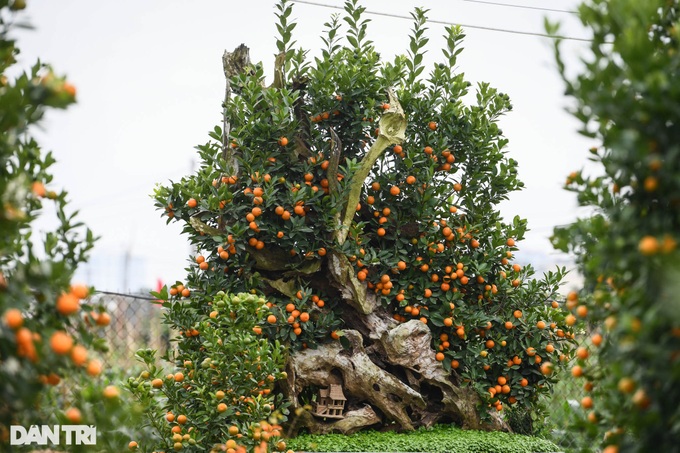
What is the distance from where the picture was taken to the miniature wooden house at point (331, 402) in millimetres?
5109

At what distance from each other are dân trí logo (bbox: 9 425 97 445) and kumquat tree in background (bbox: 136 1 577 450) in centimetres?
198

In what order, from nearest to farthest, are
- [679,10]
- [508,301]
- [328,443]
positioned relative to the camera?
[679,10] → [328,443] → [508,301]

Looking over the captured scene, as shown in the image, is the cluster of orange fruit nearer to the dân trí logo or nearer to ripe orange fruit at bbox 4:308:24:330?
ripe orange fruit at bbox 4:308:24:330

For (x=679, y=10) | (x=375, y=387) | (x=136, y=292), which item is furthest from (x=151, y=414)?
(x=679, y=10)

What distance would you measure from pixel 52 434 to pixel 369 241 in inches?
135

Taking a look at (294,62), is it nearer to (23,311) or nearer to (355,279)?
(355,279)

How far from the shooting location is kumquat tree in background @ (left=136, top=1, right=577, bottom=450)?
502 centimetres

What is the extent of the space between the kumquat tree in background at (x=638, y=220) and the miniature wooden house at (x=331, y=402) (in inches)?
124

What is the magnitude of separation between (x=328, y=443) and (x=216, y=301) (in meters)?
1.61

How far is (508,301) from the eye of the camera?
565 centimetres

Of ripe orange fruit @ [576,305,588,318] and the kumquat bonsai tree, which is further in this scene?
ripe orange fruit @ [576,305,588,318]

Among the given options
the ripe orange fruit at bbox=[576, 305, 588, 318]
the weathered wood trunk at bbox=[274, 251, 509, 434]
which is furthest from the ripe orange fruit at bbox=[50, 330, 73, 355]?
the weathered wood trunk at bbox=[274, 251, 509, 434]

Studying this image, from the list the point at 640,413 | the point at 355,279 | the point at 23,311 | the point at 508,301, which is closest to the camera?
the point at 640,413

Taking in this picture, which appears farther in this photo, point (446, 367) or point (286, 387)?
point (446, 367)
